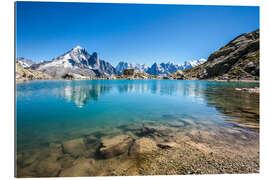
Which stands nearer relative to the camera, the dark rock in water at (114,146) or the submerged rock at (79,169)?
the submerged rock at (79,169)

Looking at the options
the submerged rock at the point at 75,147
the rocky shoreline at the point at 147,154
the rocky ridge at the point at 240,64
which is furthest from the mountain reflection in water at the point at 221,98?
the rocky ridge at the point at 240,64

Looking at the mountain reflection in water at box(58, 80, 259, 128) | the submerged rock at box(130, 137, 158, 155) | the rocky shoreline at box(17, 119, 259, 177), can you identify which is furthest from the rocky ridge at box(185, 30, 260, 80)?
the submerged rock at box(130, 137, 158, 155)

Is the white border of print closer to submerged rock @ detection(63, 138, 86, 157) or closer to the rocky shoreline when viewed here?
the rocky shoreline

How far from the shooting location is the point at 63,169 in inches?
197

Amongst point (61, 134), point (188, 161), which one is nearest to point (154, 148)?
point (188, 161)

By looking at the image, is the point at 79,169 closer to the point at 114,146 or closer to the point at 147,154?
the point at 114,146

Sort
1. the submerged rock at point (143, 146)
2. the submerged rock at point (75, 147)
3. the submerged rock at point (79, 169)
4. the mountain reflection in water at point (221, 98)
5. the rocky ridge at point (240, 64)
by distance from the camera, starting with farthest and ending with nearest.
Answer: the rocky ridge at point (240, 64)
the mountain reflection in water at point (221, 98)
the submerged rock at point (75, 147)
the submerged rock at point (143, 146)
the submerged rock at point (79, 169)

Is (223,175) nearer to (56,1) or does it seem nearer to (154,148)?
(154,148)

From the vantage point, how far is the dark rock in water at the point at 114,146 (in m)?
5.96

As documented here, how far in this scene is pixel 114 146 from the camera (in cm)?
653

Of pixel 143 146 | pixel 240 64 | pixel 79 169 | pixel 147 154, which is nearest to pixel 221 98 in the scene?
pixel 143 146
